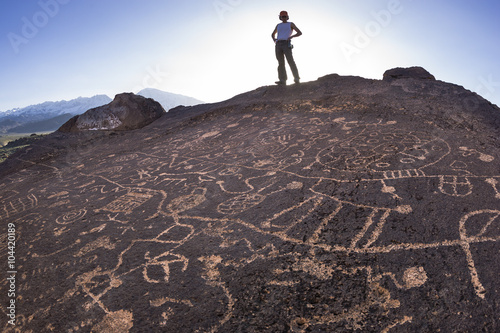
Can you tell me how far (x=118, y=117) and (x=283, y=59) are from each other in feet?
18.1

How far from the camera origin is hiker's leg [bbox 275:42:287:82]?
809 centimetres

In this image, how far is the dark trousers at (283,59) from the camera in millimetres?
7957

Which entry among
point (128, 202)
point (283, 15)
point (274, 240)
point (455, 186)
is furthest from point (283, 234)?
point (283, 15)

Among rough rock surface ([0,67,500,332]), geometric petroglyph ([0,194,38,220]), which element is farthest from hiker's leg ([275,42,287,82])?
geometric petroglyph ([0,194,38,220])

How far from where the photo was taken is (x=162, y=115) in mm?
9883

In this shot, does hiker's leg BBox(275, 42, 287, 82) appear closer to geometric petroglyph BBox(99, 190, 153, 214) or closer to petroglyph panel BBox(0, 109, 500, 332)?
petroglyph panel BBox(0, 109, 500, 332)

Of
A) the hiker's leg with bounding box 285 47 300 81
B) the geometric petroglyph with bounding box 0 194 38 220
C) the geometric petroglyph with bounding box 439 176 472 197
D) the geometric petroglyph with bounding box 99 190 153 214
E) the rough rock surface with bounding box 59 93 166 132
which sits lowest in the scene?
the geometric petroglyph with bounding box 0 194 38 220

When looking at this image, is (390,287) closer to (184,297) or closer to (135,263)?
(184,297)

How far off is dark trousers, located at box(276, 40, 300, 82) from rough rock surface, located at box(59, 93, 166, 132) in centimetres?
449

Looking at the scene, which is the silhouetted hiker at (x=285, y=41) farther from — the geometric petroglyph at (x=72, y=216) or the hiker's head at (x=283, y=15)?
the geometric petroglyph at (x=72, y=216)

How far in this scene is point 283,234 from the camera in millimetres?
2490

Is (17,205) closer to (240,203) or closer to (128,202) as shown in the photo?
(128,202)

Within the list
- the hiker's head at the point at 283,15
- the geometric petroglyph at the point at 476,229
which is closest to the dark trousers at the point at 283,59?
the hiker's head at the point at 283,15

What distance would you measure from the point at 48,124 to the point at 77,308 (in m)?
204
